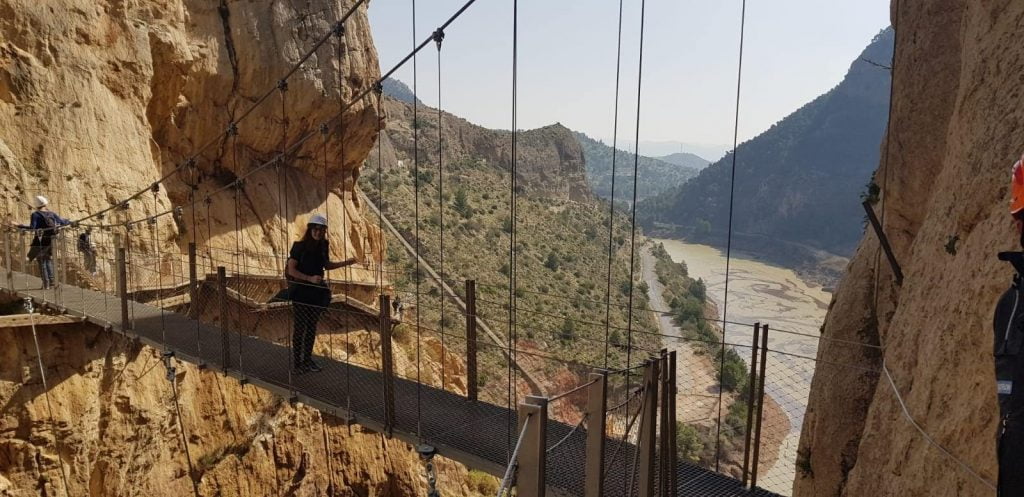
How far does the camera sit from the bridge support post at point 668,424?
2285 millimetres

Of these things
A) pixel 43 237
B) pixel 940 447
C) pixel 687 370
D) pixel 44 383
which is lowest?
pixel 687 370

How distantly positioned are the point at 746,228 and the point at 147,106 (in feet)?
232

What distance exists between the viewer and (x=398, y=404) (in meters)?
3.63

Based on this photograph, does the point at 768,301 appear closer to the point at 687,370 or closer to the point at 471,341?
the point at 687,370

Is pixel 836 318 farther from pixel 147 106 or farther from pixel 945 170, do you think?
pixel 147 106

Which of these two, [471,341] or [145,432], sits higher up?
[471,341]

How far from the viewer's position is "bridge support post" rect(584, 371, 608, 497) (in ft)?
6.49

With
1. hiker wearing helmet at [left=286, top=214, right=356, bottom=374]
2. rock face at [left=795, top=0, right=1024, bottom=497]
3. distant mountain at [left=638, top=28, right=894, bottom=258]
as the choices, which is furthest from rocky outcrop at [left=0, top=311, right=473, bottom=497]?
distant mountain at [left=638, top=28, right=894, bottom=258]

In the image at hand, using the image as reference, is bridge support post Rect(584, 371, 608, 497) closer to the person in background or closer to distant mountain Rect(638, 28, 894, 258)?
the person in background

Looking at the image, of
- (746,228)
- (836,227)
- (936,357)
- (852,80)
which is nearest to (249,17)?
(936,357)

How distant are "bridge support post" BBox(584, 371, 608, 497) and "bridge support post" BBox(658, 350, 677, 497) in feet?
1.25

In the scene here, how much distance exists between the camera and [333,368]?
14.0ft

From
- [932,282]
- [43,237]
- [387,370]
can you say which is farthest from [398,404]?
[43,237]

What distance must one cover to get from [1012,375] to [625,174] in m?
137
